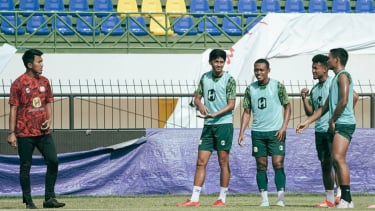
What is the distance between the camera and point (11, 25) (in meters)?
22.3

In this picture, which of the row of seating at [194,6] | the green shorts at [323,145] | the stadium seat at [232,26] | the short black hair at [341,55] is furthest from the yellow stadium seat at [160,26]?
the short black hair at [341,55]

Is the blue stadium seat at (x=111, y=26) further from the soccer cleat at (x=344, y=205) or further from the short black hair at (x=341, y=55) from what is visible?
the soccer cleat at (x=344, y=205)

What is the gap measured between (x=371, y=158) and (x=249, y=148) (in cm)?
188

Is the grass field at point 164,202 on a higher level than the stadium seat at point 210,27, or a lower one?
lower

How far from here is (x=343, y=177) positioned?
41.1ft

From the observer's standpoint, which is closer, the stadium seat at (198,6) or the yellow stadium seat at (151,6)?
the yellow stadium seat at (151,6)

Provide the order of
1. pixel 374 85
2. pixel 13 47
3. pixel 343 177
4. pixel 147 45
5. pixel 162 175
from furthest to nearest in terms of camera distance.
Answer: pixel 147 45
pixel 13 47
pixel 374 85
pixel 162 175
pixel 343 177

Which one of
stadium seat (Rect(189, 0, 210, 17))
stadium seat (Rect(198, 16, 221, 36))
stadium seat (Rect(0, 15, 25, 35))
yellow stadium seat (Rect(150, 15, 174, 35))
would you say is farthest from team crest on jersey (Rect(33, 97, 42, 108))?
stadium seat (Rect(189, 0, 210, 17))

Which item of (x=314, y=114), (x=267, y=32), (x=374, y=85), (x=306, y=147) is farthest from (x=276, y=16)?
(x=314, y=114)

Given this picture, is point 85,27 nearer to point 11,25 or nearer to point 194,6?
point 11,25

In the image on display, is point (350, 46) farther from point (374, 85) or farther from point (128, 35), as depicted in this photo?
point (128, 35)

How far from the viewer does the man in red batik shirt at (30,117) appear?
1311 cm

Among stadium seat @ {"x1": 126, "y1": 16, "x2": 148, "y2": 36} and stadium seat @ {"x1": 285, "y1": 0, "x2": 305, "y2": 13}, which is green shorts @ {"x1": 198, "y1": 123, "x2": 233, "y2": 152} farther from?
stadium seat @ {"x1": 285, "y1": 0, "x2": 305, "y2": 13}

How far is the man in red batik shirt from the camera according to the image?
13.1 meters
